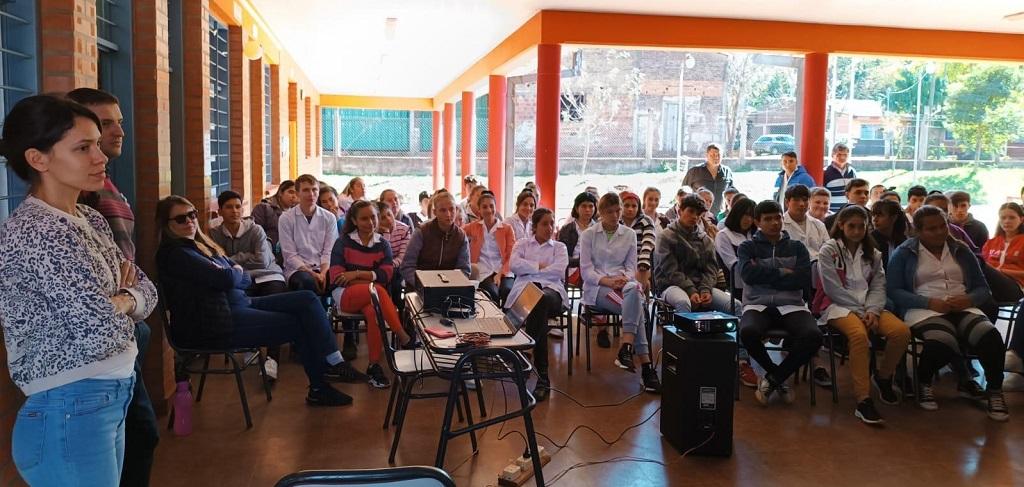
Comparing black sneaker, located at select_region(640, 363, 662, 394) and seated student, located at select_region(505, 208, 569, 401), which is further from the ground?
seated student, located at select_region(505, 208, 569, 401)

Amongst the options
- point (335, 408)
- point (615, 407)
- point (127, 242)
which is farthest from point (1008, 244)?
point (127, 242)

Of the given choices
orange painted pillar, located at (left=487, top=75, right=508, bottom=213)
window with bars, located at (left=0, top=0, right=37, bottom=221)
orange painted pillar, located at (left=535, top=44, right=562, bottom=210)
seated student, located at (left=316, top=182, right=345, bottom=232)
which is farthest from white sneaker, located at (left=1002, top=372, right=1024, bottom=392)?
orange painted pillar, located at (left=487, top=75, right=508, bottom=213)

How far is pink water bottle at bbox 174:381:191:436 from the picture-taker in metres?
4.03

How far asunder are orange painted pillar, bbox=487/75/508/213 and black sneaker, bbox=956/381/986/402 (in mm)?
7493

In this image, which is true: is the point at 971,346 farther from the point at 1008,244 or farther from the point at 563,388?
the point at 563,388

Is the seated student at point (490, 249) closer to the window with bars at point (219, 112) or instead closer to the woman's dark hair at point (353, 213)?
the woman's dark hair at point (353, 213)

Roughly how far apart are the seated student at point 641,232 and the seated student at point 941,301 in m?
1.56

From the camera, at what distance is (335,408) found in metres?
4.55

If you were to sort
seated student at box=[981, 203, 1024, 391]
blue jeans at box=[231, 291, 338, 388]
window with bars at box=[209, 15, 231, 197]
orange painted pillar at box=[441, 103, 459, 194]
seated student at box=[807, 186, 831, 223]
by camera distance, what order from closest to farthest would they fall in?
blue jeans at box=[231, 291, 338, 388]
seated student at box=[981, 203, 1024, 391]
seated student at box=[807, 186, 831, 223]
window with bars at box=[209, 15, 231, 197]
orange painted pillar at box=[441, 103, 459, 194]

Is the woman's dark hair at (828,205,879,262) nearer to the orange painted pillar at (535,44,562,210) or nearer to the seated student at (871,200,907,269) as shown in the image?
the seated student at (871,200,907,269)

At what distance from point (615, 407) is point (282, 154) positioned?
9068 mm

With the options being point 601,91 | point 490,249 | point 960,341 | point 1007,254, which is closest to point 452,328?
point 490,249

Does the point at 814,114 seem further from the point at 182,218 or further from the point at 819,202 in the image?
the point at 182,218

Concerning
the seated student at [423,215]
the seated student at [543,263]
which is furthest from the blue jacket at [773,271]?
the seated student at [423,215]
